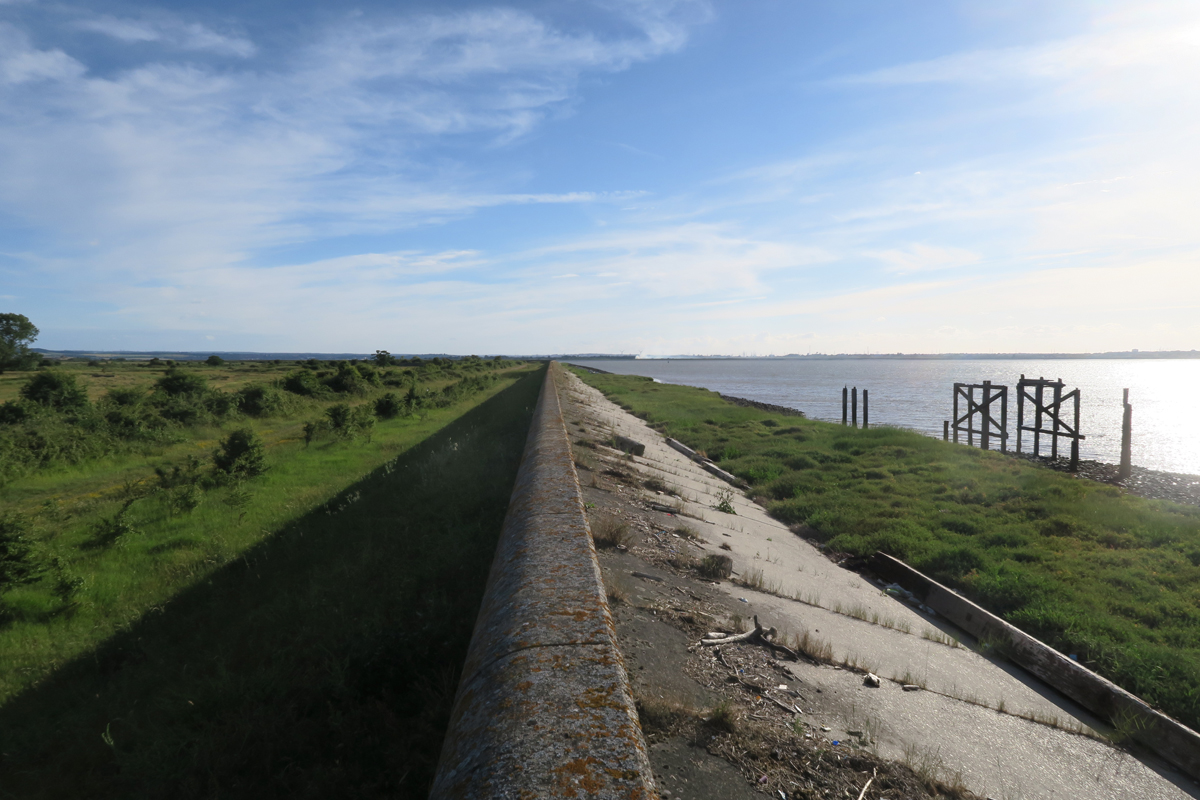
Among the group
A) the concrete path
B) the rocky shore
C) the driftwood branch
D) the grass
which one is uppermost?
the grass

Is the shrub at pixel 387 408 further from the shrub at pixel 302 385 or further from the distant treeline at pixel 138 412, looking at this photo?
the shrub at pixel 302 385

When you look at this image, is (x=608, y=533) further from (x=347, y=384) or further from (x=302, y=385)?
(x=347, y=384)

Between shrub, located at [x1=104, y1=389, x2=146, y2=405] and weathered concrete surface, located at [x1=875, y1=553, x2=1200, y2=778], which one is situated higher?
shrub, located at [x1=104, y1=389, x2=146, y2=405]

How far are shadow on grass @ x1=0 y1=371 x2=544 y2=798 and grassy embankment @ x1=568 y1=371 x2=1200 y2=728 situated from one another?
6.45 metres

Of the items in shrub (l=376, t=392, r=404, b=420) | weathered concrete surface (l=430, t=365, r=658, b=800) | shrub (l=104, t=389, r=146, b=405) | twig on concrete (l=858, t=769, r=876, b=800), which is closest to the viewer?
weathered concrete surface (l=430, t=365, r=658, b=800)

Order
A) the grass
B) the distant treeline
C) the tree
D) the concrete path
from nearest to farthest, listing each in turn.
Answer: the concrete path
the grass
the distant treeline
the tree

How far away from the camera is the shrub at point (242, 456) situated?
38.2 feet

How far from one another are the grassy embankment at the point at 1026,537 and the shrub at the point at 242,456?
11.1m

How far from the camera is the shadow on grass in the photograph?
2701mm

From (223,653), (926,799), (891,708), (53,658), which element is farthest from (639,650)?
(53,658)

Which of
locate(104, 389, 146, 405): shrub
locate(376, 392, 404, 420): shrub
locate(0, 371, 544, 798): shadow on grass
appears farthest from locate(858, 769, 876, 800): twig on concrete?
locate(104, 389, 146, 405): shrub

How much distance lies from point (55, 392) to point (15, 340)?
37434 millimetres

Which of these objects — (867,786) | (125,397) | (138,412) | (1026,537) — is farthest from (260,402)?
(867,786)

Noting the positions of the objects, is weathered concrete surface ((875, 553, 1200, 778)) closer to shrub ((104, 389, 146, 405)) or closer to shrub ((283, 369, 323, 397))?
shrub ((104, 389, 146, 405))
